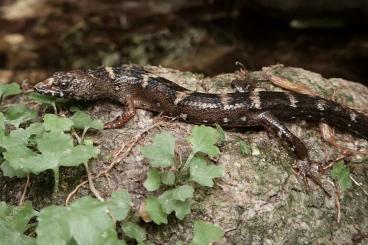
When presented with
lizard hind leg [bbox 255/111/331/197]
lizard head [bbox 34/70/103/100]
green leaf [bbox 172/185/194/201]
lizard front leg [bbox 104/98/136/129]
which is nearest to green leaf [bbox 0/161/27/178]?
lizard front leg [bbox 104/98/136/129]

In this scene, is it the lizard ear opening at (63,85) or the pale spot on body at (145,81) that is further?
the pale spot on body at (145,81)

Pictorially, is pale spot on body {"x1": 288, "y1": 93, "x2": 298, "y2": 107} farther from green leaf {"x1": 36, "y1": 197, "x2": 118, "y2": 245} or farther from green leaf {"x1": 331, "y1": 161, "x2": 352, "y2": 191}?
green leaf {"x1": 36, "y1": 197, "x2": 118, "y2": 245}

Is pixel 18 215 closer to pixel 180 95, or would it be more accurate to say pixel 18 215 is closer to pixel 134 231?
pixel 134 231

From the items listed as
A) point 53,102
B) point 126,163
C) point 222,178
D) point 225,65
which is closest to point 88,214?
point 126,163

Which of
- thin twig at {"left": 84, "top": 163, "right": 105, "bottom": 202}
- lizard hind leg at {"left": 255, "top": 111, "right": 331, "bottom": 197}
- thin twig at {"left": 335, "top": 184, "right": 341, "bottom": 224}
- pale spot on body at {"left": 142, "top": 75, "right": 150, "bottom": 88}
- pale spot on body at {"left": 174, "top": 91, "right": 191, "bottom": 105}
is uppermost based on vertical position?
pale spot on body at {"left": 142, "top": 75, "right": 150, "bottom": 88}

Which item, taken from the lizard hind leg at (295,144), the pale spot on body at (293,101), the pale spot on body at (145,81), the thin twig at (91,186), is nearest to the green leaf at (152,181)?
the thin twig at (91,186)

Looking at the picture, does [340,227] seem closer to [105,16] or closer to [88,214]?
[88,214]

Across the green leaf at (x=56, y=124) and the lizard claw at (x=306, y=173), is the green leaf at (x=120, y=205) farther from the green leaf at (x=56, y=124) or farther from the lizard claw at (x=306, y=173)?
the lizard claw at (x=306, y=173)
